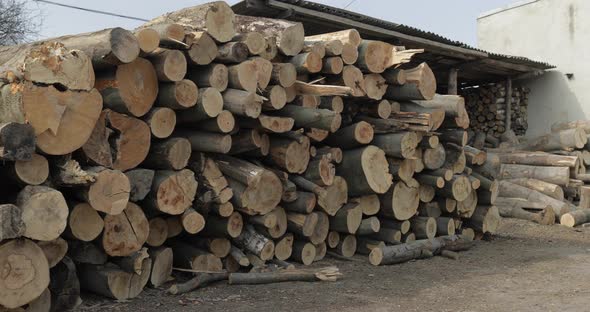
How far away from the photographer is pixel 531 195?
10.2m

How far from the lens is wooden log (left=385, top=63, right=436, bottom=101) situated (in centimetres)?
682

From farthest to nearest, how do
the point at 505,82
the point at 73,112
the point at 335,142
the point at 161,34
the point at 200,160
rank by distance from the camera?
the point at 505,82, the point at 335,142, the point at 200,160, the point at 161,34, the point at 73,112

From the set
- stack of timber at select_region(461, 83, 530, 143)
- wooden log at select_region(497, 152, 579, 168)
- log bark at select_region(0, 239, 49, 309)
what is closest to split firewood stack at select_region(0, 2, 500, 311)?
log bark at select_region(0, 239, 49, 309)

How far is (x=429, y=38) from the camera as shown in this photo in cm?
1184

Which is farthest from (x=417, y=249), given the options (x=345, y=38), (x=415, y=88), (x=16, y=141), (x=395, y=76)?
(x=16, y=141)

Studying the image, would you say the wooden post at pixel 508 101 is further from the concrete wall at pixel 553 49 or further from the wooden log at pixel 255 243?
the wooden log at pixel 255 243

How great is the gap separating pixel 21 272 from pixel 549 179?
974 cm

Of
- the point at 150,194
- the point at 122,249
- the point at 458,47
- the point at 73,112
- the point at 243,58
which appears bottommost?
the point at 122,249

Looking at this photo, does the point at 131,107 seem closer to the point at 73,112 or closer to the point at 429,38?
the point at 73,112

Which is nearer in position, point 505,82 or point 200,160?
point 200,160

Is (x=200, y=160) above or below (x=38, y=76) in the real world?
below

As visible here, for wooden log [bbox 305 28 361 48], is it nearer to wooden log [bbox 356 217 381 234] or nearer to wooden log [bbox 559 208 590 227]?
wooden log [bbox 356 217 381 234]

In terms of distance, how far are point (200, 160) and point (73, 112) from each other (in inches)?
56.1

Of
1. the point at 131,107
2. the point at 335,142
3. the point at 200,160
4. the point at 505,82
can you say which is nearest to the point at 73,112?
the point at 131,107
